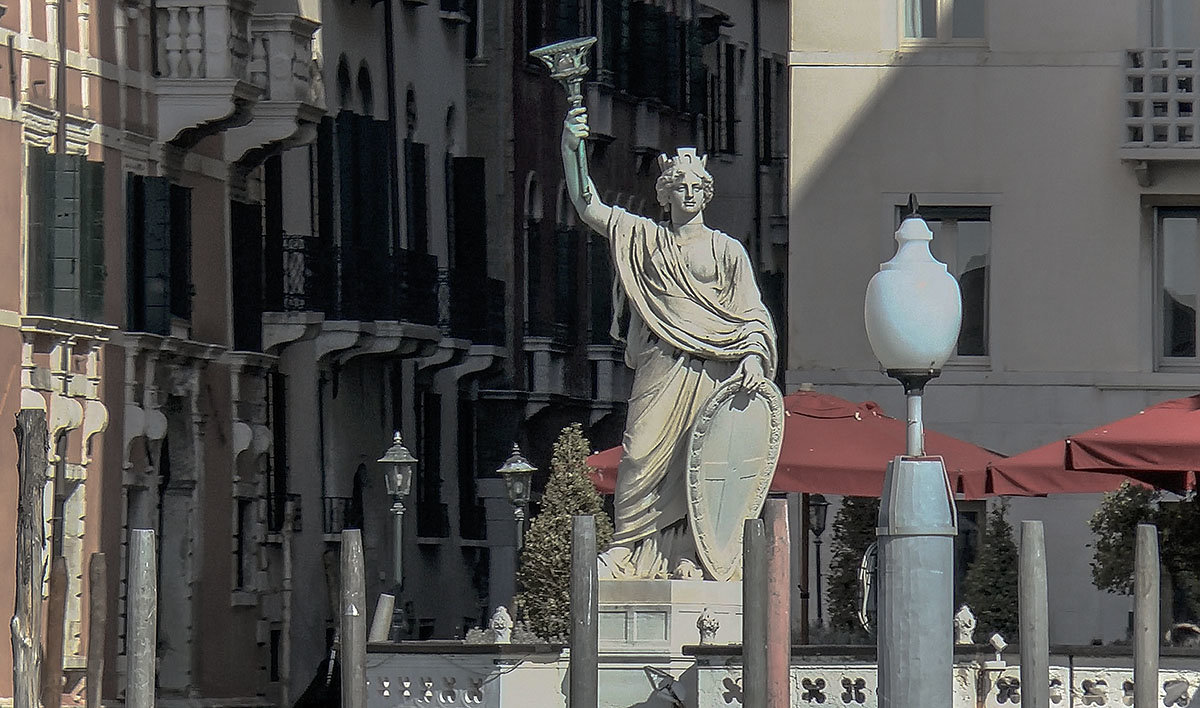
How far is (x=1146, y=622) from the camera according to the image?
20406mm

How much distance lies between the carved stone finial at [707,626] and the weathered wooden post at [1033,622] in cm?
173

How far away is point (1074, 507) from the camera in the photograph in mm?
33969

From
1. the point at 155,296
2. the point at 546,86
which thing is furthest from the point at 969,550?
the point at 546,86

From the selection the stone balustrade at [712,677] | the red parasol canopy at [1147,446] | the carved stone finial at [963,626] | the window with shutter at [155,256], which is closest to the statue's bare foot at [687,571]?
the stone balustrade at [712,677]

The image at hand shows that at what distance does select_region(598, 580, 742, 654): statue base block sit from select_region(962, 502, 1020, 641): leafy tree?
9.34 m

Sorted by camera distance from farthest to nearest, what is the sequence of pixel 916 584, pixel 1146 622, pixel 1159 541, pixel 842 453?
pixel 1159 541 < pixel 842 453 < pixel 1146 622 < pixel 916 584

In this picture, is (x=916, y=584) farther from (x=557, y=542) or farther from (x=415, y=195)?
(x=415, y=195)

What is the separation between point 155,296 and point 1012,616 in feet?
35.5

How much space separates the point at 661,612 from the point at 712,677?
0.60m

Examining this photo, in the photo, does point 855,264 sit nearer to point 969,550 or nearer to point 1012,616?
point 969,550

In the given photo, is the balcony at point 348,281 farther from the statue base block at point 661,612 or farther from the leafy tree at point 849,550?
the statue base block at point 661,612

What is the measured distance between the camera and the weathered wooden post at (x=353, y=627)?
781 inches

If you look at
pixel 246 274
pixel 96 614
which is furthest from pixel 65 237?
pixel 96 614

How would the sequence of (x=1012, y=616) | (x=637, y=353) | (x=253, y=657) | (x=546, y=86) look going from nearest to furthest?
(x=637, y=353), (x=1012, y=616), (x=253, y=657), (x=546, y=86)
